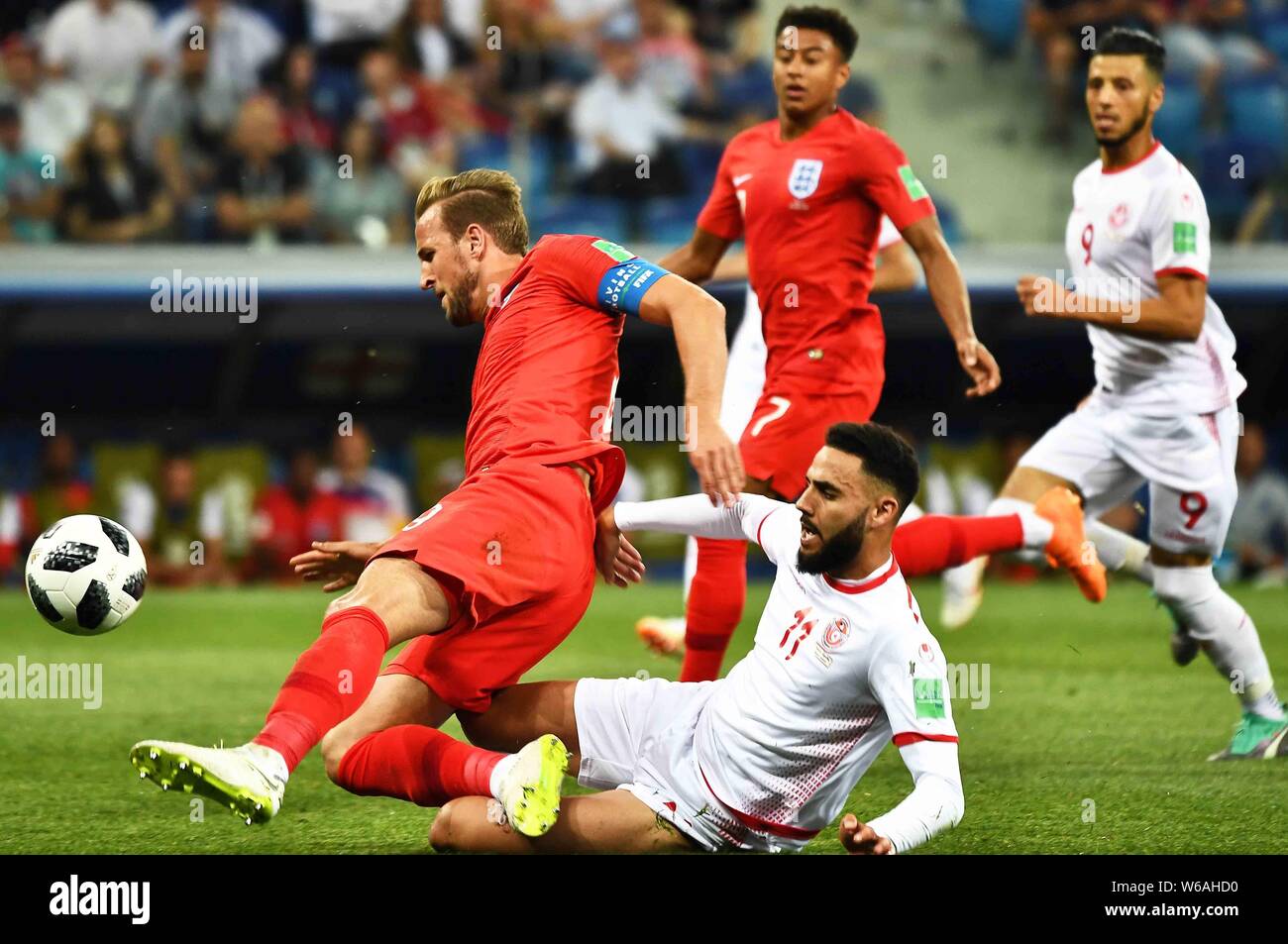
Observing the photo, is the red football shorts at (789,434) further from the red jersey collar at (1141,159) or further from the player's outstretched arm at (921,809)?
the player's outstretched arm at (921,809)

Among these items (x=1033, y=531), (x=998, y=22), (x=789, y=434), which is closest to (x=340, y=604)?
(x=789, y=434)

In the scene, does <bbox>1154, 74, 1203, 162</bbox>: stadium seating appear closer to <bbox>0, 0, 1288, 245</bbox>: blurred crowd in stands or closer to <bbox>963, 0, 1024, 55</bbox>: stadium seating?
<bbox>0, 0, 1288, 245</bbox>: blurred crowd in stands

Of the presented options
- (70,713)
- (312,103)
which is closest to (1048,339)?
(312,103)

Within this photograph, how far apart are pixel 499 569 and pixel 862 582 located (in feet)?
2.61

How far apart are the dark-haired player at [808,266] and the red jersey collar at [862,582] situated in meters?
1.46

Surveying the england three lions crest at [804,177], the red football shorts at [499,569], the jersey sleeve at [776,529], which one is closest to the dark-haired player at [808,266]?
the england three lions crest at [804,177]

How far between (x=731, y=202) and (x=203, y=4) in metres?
7.37

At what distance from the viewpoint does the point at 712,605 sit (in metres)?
5.10

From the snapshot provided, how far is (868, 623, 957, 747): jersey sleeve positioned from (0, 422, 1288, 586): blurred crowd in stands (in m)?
7.85

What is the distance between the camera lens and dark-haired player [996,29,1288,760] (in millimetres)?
5273

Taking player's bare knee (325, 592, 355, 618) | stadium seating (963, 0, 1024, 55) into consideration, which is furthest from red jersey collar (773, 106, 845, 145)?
stadium seating (963, 0, 1024, 55)

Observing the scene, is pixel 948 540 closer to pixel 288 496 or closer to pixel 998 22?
pixel 998 22

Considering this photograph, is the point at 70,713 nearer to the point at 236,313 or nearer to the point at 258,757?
the point at 258,757

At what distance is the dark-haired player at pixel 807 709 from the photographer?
349 centimetres
